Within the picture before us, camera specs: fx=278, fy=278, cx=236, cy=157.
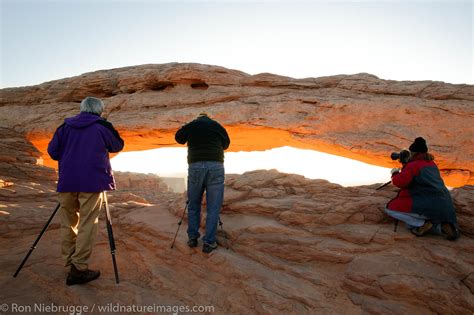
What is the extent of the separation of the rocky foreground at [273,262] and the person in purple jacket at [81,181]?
547mm

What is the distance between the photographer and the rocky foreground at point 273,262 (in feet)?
15.6

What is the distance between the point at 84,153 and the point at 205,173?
226 cm

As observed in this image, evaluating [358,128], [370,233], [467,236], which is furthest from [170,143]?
[467,236]

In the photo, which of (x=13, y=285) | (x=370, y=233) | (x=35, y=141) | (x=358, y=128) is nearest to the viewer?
(x=13, y=285)

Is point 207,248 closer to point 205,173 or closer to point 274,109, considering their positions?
point 205,173

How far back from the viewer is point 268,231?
259 inches

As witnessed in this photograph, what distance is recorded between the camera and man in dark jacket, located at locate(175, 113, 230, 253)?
5828 mm

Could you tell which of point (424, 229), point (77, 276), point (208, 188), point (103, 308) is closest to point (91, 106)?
point (208, 188)

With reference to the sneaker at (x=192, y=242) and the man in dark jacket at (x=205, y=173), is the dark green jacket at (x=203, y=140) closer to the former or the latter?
the man in dark jacket at (x=205, y=173)

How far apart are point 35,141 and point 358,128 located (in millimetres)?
18235

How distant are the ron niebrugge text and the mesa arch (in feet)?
34.5

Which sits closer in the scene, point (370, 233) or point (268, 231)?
point (370, 233)

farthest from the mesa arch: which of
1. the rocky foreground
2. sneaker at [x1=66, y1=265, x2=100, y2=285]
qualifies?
sneaker at [x1=66, y1=265, x2=100, y2=285]

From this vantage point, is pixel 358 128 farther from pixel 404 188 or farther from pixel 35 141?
pixel 35 141
